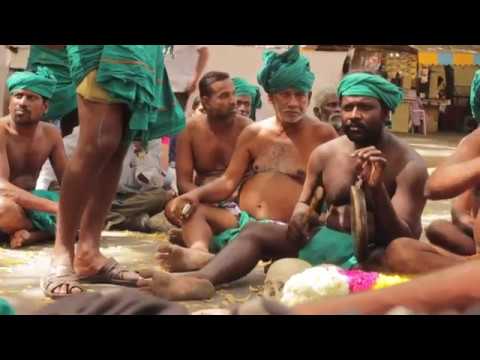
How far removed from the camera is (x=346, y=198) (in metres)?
4.36

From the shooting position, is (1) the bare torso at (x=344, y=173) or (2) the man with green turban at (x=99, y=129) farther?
(1) the bare torso at (x=344, y=173)

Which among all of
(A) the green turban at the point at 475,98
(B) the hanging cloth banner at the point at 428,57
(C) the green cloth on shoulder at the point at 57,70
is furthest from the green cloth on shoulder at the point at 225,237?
(B) the hanging cloth banner at the point at 428,57

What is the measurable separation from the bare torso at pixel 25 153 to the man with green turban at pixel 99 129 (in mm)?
1753

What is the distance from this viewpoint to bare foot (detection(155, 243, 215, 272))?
4.35 meters

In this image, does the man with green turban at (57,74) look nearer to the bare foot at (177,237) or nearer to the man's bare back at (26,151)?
the man's bare back at (26,151)

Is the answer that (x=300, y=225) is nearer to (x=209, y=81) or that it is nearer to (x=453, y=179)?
(x=453, y=179)

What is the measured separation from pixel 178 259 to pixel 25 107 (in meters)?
1.96

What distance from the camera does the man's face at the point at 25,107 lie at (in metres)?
5.66

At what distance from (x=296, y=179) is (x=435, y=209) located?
2.93 meters

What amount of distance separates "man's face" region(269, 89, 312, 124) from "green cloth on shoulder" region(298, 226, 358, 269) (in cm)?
103

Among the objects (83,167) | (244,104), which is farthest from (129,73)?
(244,104)
